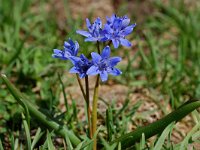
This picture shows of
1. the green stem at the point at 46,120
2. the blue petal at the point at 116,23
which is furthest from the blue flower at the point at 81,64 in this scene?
the green stem at the point at 46,120

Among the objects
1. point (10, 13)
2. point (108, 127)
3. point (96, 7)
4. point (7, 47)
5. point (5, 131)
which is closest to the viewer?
point (108, 127)

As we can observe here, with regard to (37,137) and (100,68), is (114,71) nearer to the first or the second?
(100,68)

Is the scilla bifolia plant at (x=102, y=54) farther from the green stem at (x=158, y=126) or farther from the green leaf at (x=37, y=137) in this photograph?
the green leaf at (x=37, y=137)

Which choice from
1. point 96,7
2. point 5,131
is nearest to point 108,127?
point 5,131

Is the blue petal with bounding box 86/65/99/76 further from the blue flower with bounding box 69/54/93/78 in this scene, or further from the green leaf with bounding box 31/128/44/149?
the green leaf with bounding box 31/128/44/149

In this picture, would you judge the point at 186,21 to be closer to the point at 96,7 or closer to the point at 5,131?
the point at 96,7

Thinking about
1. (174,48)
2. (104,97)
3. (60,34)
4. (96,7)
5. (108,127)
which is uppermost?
(96,7)
